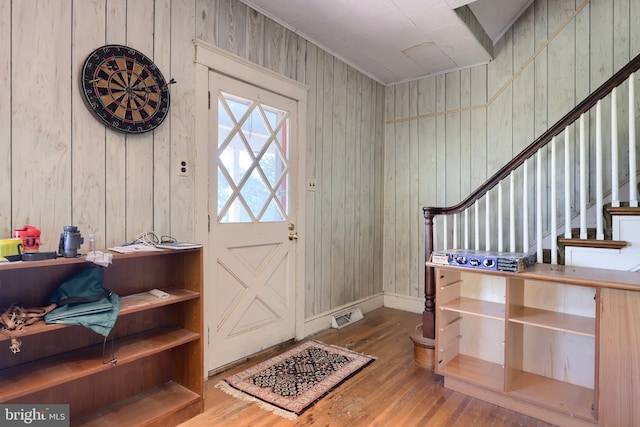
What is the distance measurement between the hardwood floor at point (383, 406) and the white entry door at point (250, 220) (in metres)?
0.29

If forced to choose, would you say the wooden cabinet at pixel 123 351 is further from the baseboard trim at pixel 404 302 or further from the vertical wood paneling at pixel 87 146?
the baseboard trim at pixel 404 302

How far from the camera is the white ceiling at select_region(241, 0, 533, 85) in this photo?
2635mm

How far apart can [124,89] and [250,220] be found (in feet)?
3.97

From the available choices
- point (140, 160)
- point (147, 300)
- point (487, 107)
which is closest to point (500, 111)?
point (487, 107)

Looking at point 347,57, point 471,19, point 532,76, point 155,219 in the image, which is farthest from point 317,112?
point 532,76

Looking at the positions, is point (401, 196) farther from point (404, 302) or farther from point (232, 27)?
point (232, 27)

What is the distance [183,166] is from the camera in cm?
228

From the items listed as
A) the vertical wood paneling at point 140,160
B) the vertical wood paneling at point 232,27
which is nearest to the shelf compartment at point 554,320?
the vertical wood paneling at point 140,160

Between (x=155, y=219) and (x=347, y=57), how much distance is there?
2503mm

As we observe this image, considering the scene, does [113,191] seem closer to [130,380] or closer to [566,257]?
[130,380]

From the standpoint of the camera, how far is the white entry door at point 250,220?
8.19ft

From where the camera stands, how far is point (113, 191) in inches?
76.9

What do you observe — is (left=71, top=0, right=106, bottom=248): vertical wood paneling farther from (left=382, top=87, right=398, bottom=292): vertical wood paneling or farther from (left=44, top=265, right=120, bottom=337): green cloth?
(left=382, top=87, right=398, bottom=292): vertical wood paneling

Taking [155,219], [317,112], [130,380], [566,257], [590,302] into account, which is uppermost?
[317,112]
